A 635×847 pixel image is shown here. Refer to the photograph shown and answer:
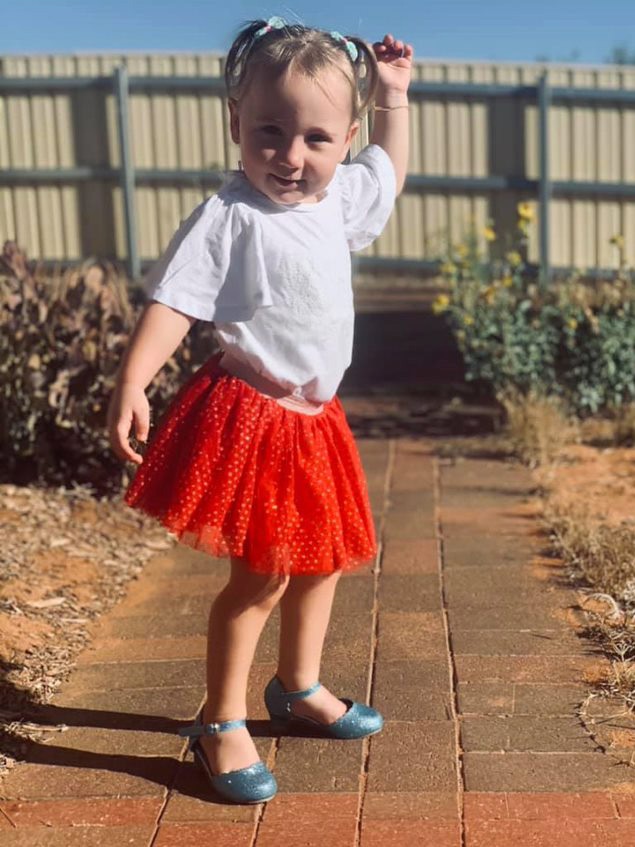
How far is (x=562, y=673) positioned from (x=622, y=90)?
8.48 m

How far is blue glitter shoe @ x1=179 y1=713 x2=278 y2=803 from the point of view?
249 centimetres

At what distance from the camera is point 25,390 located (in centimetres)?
474

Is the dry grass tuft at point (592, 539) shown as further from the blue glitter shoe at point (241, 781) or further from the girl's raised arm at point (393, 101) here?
the girl's raised arm at point (393, 101)

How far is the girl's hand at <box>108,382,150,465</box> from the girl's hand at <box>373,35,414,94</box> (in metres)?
0.92

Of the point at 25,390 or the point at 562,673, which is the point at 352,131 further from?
the point at 25,390

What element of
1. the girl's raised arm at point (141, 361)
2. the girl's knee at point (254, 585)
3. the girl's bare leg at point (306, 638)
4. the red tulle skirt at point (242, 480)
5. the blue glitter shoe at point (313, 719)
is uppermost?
the girl's raised arm at point (141, 361)

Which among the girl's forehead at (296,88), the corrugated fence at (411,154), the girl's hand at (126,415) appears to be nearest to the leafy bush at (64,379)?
the girl's hand at (126,415)

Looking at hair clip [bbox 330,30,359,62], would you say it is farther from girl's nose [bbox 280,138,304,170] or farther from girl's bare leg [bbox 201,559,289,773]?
girl's bare leg [bbox 201,559,289,773]

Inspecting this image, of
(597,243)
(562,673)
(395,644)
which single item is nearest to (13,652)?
(395,644)

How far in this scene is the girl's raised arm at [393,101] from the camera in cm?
275

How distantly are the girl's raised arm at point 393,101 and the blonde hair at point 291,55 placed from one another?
0.65 feet

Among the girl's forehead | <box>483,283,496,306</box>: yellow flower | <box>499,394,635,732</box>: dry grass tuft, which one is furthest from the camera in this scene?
<box>483,283,496,306</box>: yellow flower

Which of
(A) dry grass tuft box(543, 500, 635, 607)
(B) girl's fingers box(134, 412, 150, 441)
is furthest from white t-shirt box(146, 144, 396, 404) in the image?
(A) dry grass tuft box(543, 500, 635, 607)

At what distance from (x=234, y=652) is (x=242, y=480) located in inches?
14.8
